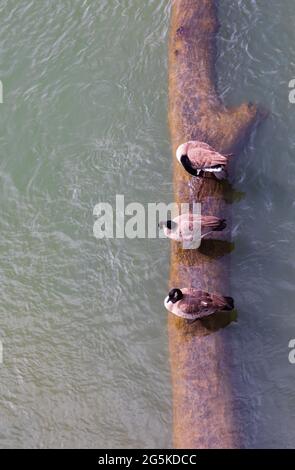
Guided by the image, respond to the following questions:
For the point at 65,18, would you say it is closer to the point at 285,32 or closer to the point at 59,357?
the point at 285,32

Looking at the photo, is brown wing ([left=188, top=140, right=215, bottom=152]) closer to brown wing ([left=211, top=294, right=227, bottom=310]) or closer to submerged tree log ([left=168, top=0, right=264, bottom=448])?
submerged tree log ([left=168, top=0, right=264, bottom=448])

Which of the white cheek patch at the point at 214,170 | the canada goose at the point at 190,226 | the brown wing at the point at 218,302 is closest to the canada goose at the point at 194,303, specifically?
the brown wing at the point at 218,302

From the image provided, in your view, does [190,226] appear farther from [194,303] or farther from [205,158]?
[194,303]

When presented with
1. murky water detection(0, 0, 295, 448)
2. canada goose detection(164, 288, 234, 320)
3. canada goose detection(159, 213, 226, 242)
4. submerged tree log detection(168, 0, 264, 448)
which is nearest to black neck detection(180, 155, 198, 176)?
submerged tree log detection(168, 0, 264, 448)

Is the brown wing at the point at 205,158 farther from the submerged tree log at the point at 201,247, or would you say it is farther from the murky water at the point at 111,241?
the murky water at the point at 111,241

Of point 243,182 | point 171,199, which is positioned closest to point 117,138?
point 171,199
